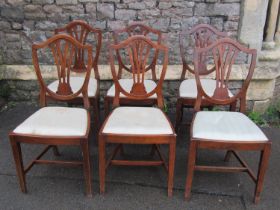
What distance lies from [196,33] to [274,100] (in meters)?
1.55

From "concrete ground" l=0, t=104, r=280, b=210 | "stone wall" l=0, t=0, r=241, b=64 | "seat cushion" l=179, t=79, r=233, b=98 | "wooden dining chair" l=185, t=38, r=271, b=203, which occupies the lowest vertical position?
"concrete ground" l=0, t=104, r=280, b=210

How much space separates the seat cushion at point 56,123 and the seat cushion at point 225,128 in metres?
0.80

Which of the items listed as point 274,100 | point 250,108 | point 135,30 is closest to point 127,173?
point 135,30

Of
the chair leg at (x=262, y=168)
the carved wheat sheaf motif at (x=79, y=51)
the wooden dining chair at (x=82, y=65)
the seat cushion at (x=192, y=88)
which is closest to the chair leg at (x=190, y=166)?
the chair leg at (x=262, y=168)

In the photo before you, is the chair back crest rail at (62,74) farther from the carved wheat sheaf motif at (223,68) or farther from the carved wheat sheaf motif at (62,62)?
the carved wheat sheaf motif at (223,68)

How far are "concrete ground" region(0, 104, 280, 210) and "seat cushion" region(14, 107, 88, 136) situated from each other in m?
0.52

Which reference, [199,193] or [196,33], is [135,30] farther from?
[199,193]

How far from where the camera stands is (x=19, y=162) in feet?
6.69

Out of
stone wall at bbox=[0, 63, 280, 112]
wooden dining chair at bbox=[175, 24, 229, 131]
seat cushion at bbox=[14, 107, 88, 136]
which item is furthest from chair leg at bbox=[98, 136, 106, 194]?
stone wall at bbox=[0, 63, 280, 112]

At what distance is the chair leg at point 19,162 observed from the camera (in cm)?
197

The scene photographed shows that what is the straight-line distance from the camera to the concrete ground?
2.06 meters

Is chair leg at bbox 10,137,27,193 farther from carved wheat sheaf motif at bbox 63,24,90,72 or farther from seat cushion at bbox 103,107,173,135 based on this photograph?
carved wheat sheaf motif at bbox 63,24,90,72

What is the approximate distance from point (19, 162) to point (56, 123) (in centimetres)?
38

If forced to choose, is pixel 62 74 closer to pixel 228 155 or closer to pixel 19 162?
pixel 19 162
